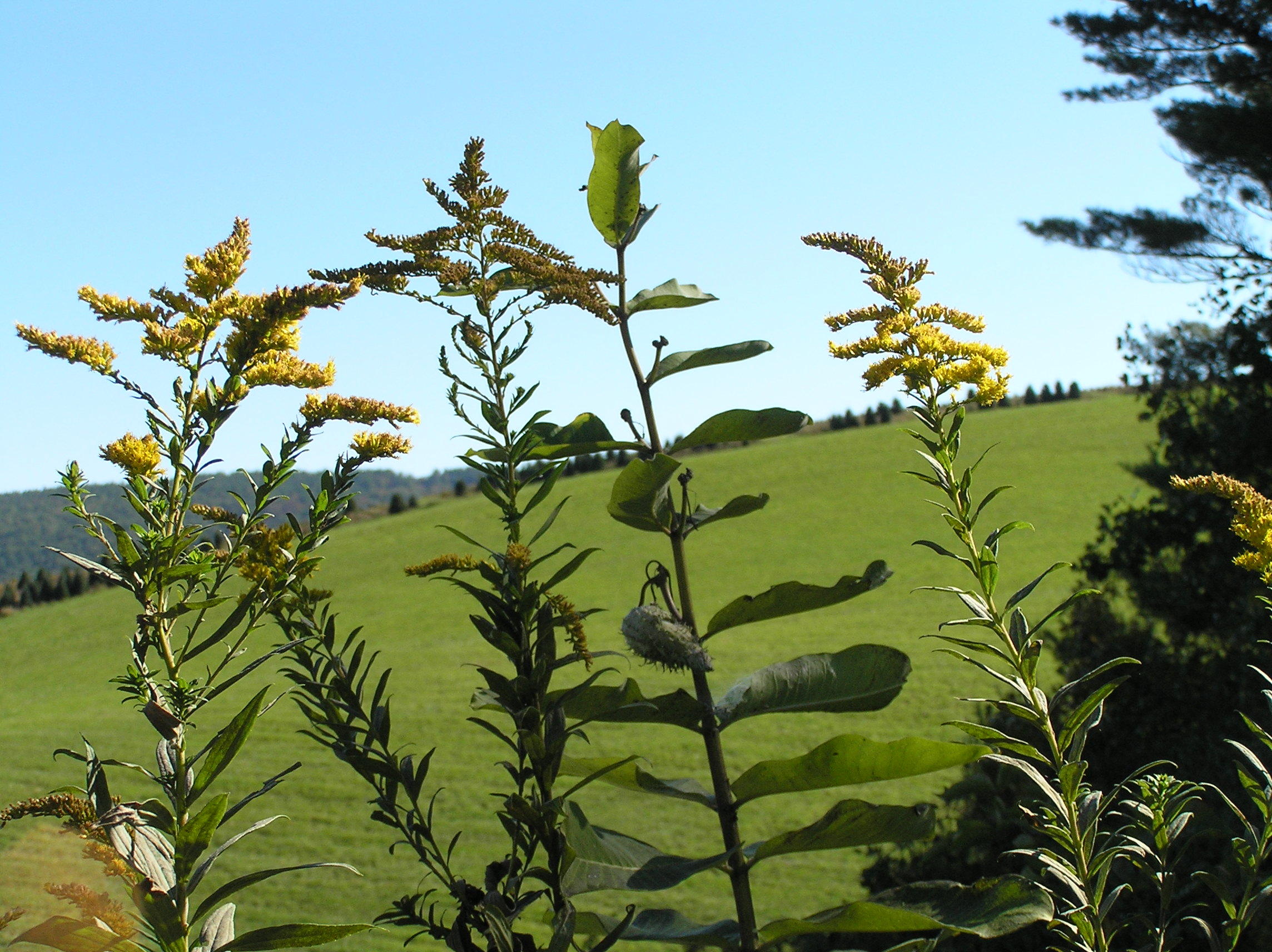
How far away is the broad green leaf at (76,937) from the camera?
25.6 inches

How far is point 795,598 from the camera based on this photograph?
0.91 m

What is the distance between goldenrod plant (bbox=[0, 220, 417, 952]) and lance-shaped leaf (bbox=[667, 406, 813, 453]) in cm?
29

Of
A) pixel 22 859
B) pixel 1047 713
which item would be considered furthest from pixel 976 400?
pixel 22 859

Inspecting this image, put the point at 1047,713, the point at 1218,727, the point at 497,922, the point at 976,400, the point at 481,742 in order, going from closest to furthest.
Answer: the point at 497,922, the point at 1047,713, the point at 976,400, the point at 1218,727, the point at 481,742

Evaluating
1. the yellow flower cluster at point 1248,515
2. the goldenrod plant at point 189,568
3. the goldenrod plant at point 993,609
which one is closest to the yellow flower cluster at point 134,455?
the goldenrod plant at point 189,568

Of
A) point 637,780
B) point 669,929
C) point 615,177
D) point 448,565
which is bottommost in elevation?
point 669,929

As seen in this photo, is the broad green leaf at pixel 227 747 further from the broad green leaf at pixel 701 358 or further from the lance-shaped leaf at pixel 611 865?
the broad green leaf at pixel 701 358

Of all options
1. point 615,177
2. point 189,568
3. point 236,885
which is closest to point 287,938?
point 236,885

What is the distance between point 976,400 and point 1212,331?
8.55m

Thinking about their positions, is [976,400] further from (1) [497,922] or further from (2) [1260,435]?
(2) [1260,435]

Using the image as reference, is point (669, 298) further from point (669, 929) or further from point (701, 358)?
point (669, 929)

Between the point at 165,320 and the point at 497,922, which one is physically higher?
the point at 165,320

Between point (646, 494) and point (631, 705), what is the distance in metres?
0.19

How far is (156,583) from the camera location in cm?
76
